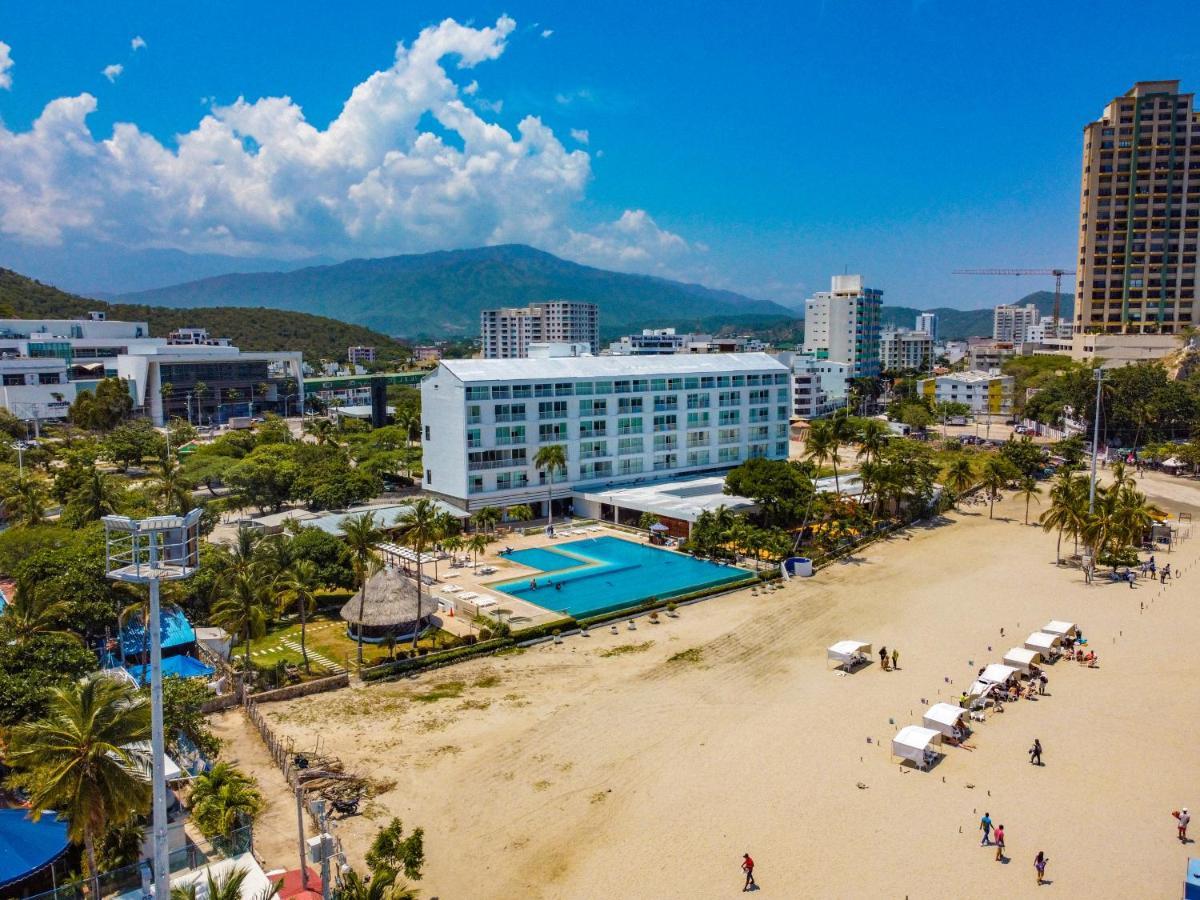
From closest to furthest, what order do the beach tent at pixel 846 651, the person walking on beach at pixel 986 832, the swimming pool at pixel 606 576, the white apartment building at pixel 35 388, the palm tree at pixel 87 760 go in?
the palm tree at pixel 87 760 < the person walking on beach at pixel 986 832 < the beach tent at pixel 846 651 < the swimming pool at pixel 606 576 < the white apartment building at pixel 35 388

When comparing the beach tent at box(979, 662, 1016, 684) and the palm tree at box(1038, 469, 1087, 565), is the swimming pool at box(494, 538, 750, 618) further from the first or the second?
the palm tree at box(1038, 469, 1087, 565)

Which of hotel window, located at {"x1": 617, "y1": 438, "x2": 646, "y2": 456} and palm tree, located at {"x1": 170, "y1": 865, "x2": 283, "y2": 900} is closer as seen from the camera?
palm tree, located at {"x1": 170, "y1": 865, "x2": 283, "y2": 900}

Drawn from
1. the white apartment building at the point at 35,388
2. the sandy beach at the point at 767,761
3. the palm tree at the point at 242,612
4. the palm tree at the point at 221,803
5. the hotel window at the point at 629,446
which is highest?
the white apartment building at the point at 35,388

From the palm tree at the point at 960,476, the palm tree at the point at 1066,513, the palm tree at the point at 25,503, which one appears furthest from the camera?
the palm tree at the point at 960,476

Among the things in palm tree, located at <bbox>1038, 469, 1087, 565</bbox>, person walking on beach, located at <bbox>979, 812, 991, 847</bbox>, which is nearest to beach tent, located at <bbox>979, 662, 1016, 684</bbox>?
person walking on beach, located at <bbox>979, 812, 991, 847</bbox>

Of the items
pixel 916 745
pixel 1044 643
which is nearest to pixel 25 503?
pixel 916 745

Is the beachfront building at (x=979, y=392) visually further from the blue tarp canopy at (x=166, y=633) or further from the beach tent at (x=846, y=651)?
the blue tarp canopy at (x=166, y=633)

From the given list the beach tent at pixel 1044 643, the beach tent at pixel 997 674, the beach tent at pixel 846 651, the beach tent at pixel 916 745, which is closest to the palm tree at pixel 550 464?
the beach tent at pixel 846 651
